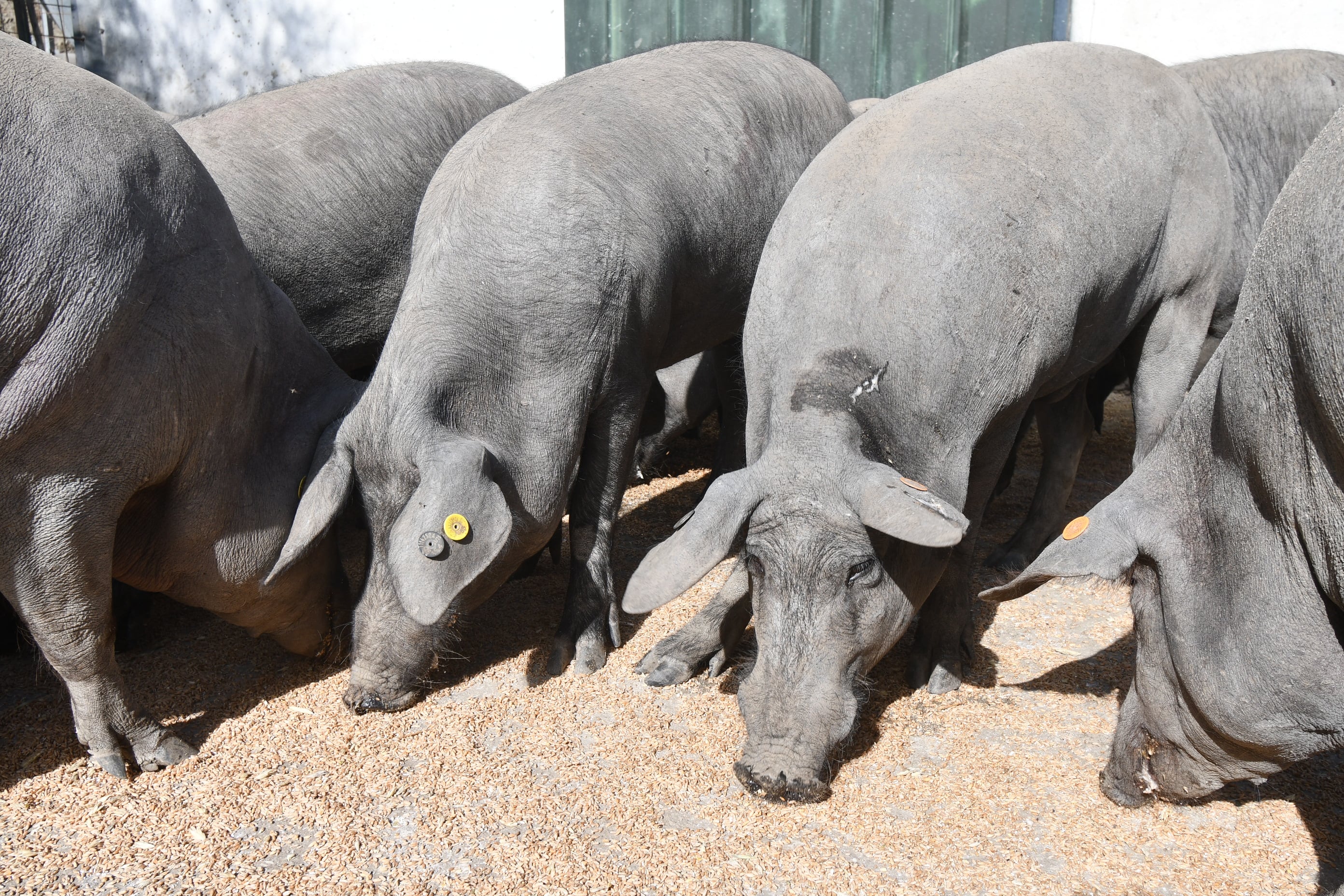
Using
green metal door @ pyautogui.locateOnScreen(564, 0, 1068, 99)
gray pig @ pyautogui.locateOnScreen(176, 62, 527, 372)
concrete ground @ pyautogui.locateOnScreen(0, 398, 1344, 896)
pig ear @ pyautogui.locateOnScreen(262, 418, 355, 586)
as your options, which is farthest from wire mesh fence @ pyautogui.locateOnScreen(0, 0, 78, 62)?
pig ear @ pyautogui.locateOnScreen(262, 418, 355, 586)

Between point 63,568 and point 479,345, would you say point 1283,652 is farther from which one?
point 63,568

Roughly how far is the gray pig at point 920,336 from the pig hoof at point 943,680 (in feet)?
0.04

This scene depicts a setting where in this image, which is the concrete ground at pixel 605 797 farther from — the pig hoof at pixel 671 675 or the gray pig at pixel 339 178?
the gray pig at pixel 339 178

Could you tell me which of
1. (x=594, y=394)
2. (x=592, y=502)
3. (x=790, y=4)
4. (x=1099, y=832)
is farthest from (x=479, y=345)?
(x=790, y=4)

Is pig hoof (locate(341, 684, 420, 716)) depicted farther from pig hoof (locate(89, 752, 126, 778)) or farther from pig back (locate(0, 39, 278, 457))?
pig back (locate(0, 39, 278, 457))

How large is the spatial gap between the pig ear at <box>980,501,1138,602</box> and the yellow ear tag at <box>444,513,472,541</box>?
1.79 meters

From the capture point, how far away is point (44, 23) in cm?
939

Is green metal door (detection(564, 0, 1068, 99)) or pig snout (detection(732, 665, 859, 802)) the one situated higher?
green metal door (detection(564, 0, 1068, 99))

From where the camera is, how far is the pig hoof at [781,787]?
12.0ft

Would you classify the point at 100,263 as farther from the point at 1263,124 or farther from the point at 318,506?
the point at 1263,124

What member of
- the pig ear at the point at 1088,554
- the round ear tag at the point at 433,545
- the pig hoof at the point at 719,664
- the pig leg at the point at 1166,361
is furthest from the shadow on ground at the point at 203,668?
the pig leg at the point at 1166,361

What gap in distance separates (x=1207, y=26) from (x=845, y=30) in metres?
2.50

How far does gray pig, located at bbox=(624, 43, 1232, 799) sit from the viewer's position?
12.3 ft

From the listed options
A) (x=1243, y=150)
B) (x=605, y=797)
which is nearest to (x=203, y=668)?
(x=605, y=797)
